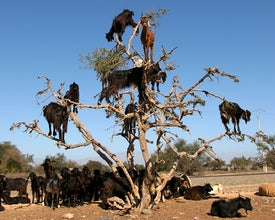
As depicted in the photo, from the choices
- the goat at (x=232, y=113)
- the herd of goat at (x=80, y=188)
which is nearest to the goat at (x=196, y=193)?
the herd of goat at (x=80, y=188)

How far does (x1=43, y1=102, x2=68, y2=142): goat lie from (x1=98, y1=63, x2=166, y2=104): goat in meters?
1.40

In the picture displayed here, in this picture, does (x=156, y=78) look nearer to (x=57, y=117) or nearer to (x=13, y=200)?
(x=57, y=117)

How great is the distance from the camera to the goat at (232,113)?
10.4 metres

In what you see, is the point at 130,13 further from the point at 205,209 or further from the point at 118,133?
the point at 205,209

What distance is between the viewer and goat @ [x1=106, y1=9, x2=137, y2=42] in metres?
10.7

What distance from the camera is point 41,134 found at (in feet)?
35.6

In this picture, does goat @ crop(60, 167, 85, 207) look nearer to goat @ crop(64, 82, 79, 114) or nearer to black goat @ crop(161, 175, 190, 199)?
goat @ crop(64, 82, 79, 114)

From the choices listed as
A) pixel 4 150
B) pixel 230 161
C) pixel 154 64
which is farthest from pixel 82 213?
pixel 230 161

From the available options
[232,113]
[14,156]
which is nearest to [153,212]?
[232,113]

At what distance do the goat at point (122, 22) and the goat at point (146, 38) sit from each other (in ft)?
1.40

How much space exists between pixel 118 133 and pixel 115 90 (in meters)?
1.94

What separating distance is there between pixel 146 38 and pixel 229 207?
17.0 feet

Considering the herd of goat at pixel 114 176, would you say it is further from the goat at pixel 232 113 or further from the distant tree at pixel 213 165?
the distant tree at pixel 213 165

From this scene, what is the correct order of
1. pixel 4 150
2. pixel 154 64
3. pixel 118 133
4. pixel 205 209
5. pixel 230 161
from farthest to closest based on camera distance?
pixel 230 161, pixel 4 150, pixel 118 133, pixel 205 209, pixel 154 64
